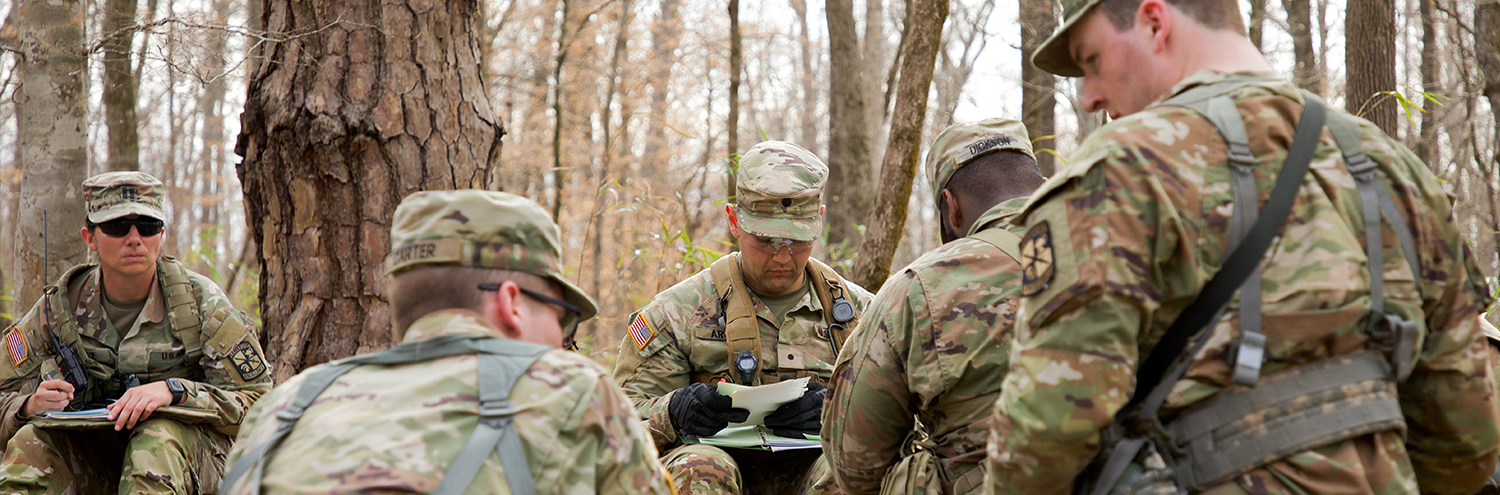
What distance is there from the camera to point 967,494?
2.35 metres

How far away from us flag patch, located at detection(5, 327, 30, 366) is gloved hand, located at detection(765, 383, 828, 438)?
314 cm

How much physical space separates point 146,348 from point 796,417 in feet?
9.16

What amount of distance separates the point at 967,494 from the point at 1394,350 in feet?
3.33

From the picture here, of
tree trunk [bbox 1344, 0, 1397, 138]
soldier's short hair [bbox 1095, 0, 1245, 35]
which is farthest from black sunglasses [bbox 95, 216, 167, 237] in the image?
tree trunk [bbox 1344, 0, 1397, 138]

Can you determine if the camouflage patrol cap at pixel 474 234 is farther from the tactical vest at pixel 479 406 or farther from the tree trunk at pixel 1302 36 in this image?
the tree trunk at pixel 1302 36

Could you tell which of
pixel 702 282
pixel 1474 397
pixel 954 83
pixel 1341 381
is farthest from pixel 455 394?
pixel 954 83

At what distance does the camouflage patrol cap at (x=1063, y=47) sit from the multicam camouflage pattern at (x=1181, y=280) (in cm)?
25

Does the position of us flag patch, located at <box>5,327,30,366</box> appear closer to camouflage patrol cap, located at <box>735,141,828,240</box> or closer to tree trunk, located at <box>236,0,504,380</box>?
tree trunk, located at <box>236,0,504,380</box>

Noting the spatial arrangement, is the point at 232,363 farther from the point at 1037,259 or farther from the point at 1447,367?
the point at 1447,367

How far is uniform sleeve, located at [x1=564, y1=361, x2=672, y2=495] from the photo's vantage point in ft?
5.78

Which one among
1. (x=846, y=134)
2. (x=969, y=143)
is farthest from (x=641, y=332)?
(x=846, y=134)

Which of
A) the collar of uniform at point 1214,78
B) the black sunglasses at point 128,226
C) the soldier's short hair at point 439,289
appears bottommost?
the soldier's short hair at point 439,289

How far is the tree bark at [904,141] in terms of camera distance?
5799mm

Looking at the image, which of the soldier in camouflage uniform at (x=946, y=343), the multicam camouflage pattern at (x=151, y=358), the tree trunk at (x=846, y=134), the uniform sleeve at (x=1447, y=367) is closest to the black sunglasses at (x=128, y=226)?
the multicam camouflage pattern at (x=151, y=358)
